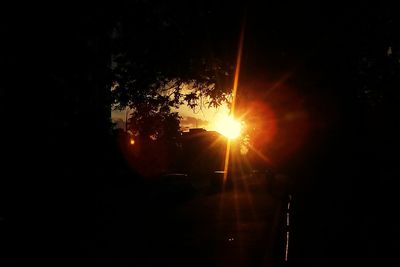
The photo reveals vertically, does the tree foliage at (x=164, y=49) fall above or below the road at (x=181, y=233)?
above

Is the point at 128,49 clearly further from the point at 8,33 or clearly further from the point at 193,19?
the point at 8,33

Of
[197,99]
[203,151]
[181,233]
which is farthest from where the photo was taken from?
[203,151]

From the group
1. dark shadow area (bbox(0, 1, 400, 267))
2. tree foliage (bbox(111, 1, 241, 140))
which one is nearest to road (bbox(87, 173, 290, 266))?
dark shadow area (bbox(0, 1, 400, 267))

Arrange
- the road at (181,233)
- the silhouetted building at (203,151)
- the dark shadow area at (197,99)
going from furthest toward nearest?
1. the silhouetted building at (203,151)
2. the dark shadow area at (197,99)
3. the road at (181,233)

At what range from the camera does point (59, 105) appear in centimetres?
1769

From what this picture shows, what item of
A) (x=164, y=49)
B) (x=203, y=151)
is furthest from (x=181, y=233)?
(x=203, y=151)

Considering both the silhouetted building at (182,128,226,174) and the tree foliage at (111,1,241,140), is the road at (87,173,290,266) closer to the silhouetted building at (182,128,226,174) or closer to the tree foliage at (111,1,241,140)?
the tree foliage at (111,1,241,140)

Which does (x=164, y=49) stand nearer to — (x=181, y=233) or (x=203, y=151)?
(x=181, y=233)

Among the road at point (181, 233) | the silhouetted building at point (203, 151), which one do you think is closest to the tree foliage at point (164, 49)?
the road at point (181, 233)

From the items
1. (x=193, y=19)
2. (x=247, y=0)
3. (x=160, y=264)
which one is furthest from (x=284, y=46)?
(x=160, y=264)

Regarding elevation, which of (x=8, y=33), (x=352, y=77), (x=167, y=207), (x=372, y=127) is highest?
(x=8, y=33)

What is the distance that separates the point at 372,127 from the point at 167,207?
9.86m

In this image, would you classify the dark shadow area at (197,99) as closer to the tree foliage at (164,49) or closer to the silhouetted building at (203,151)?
the tree foliage at (164,49)

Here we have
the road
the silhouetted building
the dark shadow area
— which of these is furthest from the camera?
the silhouetted building
